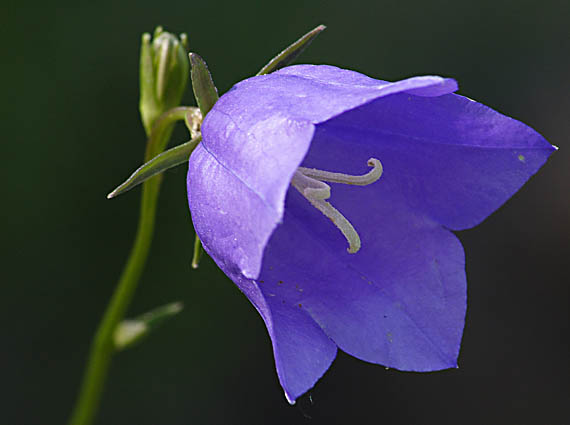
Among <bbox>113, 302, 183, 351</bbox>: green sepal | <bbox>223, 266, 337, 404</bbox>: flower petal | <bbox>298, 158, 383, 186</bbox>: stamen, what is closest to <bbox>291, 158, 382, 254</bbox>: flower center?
<bbox>298, 158, 383, 186</bbox>: stamen

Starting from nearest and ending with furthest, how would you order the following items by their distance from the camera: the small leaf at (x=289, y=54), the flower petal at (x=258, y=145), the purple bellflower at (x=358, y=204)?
the flower petal at (x=258, y=145)
the purple bellflower at (x=358, y=204)
the small leaf at (x=289, y=54)

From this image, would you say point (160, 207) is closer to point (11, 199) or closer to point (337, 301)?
point (11, 199)

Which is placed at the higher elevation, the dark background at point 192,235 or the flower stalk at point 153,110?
the flower stalk at point 153,110

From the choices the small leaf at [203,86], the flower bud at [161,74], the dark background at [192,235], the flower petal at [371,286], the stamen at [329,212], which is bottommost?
the dark background at [192,235]

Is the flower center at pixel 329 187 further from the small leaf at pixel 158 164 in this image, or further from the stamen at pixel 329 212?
the small leaf at pixel 158 164

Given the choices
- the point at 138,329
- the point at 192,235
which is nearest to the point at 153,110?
the point at 138,329

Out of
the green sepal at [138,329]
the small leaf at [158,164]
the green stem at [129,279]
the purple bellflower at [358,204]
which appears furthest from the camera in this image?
the green sepal at [138,329]

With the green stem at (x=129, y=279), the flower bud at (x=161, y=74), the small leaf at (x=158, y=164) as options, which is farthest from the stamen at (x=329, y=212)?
the flower bud at (x=161, y=74)
